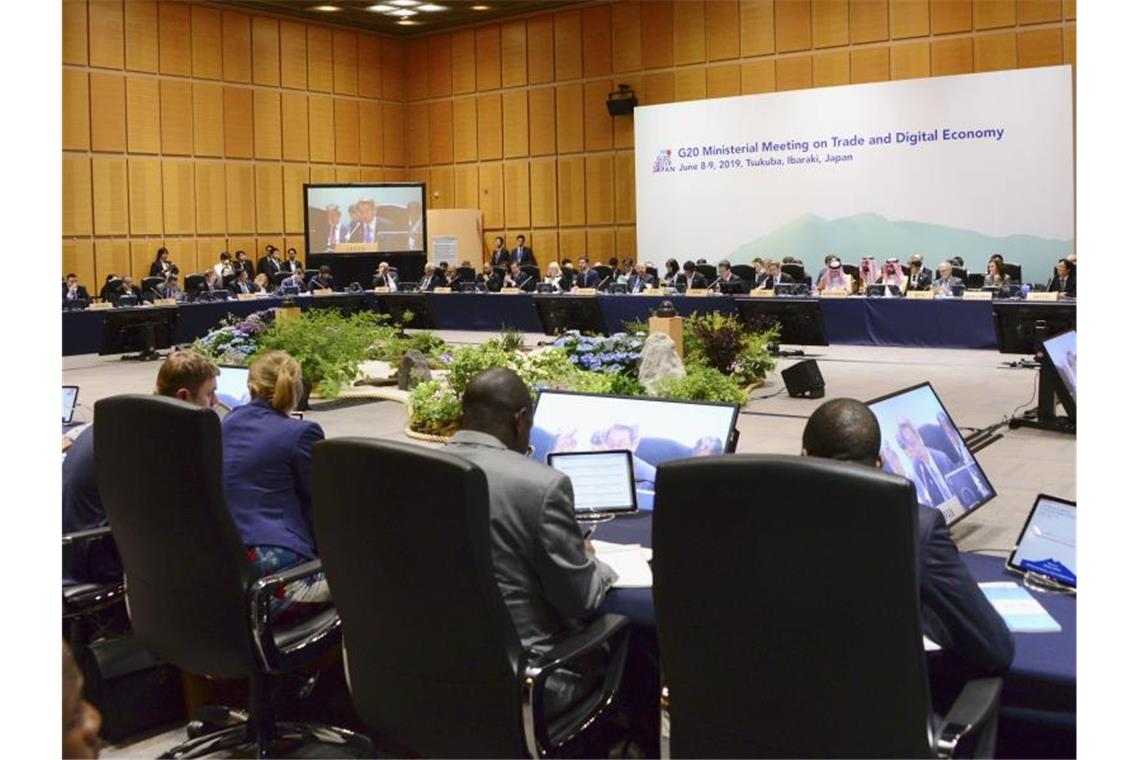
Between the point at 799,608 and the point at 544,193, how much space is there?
20.6m

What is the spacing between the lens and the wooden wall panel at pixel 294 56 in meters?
21.8

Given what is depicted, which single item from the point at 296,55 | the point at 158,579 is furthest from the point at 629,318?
the point at 158,579

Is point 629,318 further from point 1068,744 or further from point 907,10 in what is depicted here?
point 1068,744

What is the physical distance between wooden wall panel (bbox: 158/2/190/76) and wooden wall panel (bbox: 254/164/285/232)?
85.5 inches

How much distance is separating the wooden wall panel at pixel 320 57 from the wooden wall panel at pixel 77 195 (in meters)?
4.86

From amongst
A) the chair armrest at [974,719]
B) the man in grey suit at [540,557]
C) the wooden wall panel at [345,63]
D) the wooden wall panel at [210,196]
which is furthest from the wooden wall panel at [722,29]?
the chair armrest at [974,719]

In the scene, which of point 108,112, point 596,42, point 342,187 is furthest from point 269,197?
point 596,42

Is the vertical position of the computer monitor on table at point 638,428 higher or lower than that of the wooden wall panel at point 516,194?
lower

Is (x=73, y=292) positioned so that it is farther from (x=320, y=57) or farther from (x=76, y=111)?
(x=320, y=57)

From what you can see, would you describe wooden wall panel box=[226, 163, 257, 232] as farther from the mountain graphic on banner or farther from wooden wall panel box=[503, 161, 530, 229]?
the mountain graphic on banner

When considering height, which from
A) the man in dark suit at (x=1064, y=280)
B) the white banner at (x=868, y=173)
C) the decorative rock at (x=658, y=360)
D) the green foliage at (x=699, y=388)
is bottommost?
the green foliage at (x=699, y=388)

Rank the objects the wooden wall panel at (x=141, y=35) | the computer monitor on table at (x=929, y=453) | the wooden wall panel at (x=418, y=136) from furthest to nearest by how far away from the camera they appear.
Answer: the wooden wall panel at (x=418, y=136) → the wooden wall panel at (x=141, y=35) → the computer monitor on table at (x=929, y=453)

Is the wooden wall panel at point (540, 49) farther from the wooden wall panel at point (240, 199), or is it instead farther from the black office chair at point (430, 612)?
the black office chair at point (430, 612)

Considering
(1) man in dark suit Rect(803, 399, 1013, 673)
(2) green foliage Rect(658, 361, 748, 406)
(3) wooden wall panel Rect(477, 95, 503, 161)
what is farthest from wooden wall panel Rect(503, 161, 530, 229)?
(1) man in dark suit Rect(803, 399, 1013, 673)
